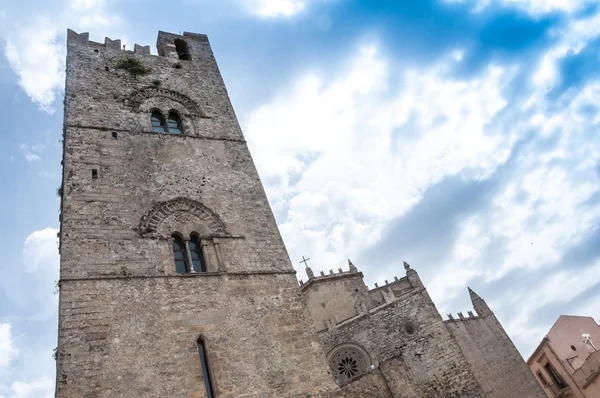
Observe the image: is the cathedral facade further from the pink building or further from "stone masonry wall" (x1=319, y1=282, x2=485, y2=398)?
the pink building

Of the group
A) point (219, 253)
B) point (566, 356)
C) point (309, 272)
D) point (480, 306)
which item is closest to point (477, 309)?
point (480, 306)

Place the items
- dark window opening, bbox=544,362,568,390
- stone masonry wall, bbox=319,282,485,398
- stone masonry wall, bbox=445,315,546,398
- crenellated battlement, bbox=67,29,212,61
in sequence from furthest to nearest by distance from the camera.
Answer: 1. dark window opening, bbox=544,362,568,390
2. stone masonry wall, bbox=445,315,546,398
3. stone masonry wall, bbox=319,282,485,398
4. crenellated battlement, bbox=67,29,212,61

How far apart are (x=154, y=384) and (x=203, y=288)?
2.11 metres

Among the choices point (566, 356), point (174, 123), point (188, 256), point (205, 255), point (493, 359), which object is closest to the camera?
point (188, 256)

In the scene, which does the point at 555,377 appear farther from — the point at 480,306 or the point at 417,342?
the point at 417,342

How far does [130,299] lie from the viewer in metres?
8.10

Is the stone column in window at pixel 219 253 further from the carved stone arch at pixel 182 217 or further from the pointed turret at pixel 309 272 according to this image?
the pointed turret at pixel 309 272

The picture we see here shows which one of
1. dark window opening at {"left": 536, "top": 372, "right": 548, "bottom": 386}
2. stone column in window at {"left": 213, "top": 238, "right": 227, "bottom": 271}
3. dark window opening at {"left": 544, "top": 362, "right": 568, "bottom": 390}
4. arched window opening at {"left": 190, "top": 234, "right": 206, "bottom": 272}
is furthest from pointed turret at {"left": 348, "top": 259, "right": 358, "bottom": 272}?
arched window opening at {"left": 190, "top": 234, "right": 206, "bottom": 272}

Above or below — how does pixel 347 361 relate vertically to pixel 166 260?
above

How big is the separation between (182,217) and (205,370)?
358 cm

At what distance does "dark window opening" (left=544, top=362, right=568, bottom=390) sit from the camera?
79.0 ft

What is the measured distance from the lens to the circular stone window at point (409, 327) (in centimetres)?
2002

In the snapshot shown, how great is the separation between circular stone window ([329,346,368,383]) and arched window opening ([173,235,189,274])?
13.3m

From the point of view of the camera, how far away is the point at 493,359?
2373cm
